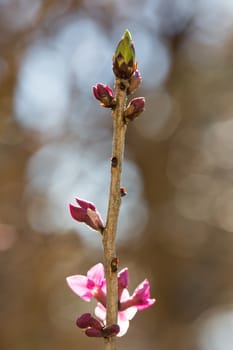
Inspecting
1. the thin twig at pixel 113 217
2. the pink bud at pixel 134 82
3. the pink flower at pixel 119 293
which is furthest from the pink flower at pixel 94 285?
the pink bud at pixel 134 82

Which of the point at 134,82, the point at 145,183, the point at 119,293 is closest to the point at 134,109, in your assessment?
the point at 134,82

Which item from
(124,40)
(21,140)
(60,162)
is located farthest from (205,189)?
(124,40)

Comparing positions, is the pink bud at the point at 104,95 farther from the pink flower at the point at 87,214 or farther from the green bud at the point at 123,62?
the pink flower at the point at 87,214

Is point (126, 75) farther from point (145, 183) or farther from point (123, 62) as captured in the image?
point (145, 183)

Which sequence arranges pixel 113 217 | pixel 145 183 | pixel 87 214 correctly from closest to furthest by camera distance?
pixel 113 217
pixel 87 214
pixel 145 183

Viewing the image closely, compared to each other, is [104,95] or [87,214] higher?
[104,95]

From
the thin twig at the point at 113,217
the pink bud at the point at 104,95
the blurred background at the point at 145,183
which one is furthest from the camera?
the blurred background at the point at 145,183

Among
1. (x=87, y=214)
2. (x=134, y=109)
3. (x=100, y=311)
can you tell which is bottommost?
(x=100, y=311)

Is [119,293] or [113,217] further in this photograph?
[119,293]
